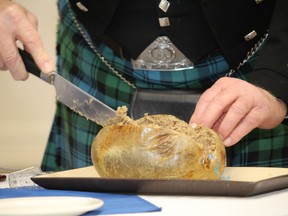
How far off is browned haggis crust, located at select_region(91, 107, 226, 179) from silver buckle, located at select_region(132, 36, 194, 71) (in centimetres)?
33

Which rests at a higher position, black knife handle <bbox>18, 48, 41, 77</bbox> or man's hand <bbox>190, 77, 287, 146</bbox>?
black knife handle <bbox>18, 48, 41, 77</bbox>

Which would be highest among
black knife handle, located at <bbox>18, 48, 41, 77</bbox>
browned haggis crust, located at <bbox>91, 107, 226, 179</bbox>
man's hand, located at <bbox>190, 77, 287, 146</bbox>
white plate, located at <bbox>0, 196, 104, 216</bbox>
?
black knife handle, located at <bbox>18, 48, 41, 77</bbox>

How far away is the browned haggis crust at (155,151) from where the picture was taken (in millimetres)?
800

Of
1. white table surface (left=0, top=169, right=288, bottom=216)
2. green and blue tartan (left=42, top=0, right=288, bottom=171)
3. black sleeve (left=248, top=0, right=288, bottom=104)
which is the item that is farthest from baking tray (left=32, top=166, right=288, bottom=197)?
green and blue tartan (left=42, top=0, right=288, bottom=171)

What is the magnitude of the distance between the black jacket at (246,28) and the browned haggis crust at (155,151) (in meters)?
0.30

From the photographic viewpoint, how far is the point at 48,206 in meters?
0.64

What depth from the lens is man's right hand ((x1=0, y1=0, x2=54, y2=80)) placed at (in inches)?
38.8

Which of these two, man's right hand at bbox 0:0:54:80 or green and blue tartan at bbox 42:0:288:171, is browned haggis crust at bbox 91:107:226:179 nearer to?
man's right hand at bbox 0:0:54:80

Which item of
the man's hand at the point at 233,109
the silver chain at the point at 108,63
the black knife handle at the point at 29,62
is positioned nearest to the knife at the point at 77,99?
the black knife handle at the point at 29,62

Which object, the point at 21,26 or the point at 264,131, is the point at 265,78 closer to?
the point at 264,131

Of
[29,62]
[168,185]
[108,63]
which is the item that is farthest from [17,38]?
[168,185]

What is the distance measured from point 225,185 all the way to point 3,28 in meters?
0.44

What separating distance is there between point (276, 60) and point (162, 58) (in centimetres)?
19

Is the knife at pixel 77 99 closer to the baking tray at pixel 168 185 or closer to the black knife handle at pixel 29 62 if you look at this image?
the black knife handle at pixel 29 62
